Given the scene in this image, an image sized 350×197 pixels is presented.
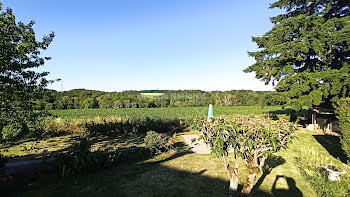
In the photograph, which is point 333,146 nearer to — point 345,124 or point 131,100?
point 345,124

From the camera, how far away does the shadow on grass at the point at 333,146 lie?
795cm

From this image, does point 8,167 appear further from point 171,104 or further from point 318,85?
point 171,104

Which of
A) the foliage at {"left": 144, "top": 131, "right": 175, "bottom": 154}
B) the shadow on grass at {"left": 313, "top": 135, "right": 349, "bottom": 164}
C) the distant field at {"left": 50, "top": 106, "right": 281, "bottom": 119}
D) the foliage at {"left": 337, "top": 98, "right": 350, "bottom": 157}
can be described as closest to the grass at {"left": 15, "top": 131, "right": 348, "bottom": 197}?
the foliage at {"left": 144, "top": 131, "right": 175, "bottom": 154}

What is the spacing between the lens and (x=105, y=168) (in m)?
6.40

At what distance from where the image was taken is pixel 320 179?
534 centimetres

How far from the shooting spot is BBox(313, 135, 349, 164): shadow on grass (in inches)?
313

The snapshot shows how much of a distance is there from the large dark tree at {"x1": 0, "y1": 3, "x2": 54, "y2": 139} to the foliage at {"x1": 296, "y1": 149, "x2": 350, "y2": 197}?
319 inches

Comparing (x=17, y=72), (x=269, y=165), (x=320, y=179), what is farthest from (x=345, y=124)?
(x=17, y=72)

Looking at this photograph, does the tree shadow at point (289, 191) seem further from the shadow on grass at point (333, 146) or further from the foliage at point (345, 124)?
the shadow on grass at point (333, 146)

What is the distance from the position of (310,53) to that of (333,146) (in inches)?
273

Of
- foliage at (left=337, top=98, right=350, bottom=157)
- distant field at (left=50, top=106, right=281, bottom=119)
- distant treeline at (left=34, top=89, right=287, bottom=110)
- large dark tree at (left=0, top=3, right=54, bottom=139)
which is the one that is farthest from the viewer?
distant treeline at (left=34, top=89, right=287, bottom=110)

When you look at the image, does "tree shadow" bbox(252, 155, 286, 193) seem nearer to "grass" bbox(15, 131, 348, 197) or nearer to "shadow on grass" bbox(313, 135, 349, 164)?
"grass" bbox(15, 131, 348, 197)

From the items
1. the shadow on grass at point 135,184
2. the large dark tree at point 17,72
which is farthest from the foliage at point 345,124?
the large dark tree at point 17,72

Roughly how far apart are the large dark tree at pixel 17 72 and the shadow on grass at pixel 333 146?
456 inches
